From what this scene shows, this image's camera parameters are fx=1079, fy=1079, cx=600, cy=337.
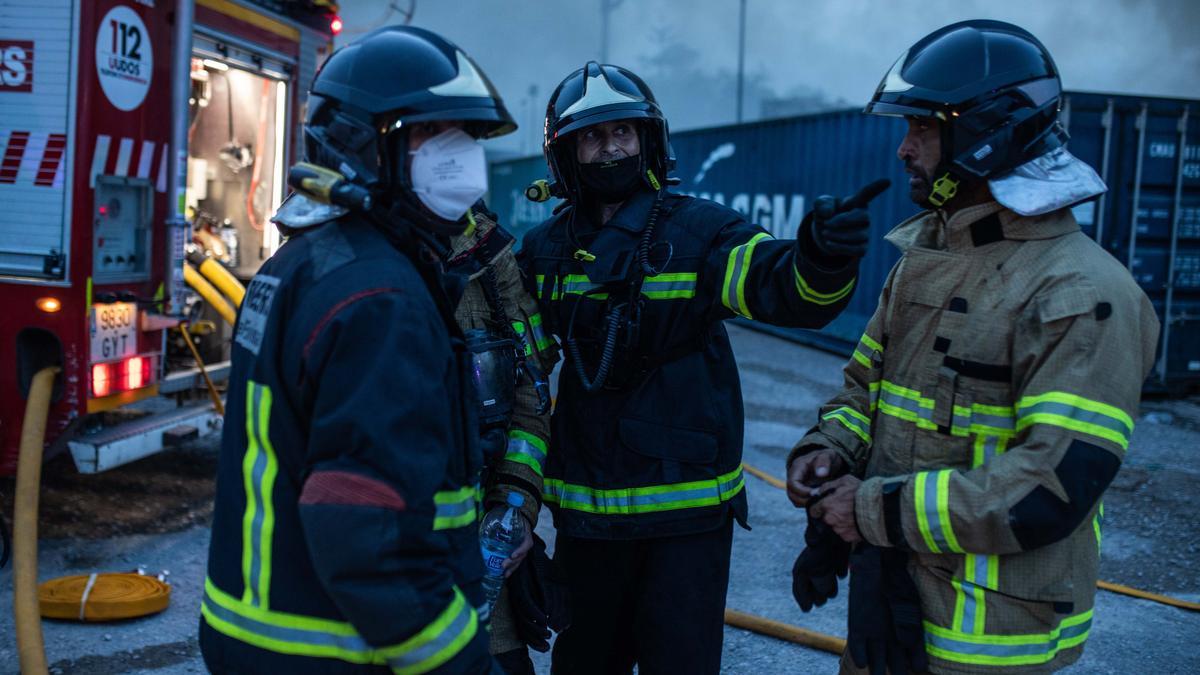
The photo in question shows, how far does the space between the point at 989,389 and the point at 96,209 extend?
4173mm

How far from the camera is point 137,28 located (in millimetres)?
5047

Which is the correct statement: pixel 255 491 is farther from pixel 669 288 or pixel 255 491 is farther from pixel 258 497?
pixel 669 288

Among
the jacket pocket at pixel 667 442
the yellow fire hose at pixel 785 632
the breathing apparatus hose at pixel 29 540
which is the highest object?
the jacket pocket at pixel 667 442

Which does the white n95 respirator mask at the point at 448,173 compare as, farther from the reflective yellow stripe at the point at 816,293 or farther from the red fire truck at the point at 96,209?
the red fire truck at the point at 96,209

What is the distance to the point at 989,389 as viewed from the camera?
6.97 feet

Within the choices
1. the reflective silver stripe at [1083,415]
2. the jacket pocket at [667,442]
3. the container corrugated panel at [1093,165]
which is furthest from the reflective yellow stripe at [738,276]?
the container corrugated panel at [1093,165]

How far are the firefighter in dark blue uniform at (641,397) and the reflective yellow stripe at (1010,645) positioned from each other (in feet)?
2.68

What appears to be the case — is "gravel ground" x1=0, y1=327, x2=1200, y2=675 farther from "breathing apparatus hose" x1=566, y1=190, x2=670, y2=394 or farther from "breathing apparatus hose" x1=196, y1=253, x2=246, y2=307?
"breathing apparatus hose" x1=566, y1=190, x2=670, y2=394

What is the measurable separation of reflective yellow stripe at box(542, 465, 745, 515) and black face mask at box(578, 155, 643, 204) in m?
0.83

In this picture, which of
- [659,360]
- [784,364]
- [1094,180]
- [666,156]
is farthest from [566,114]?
[784,364]

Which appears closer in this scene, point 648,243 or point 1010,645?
point 1010,645

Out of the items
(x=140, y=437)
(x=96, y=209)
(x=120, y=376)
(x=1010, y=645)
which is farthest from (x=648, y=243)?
(x=140, y=437)

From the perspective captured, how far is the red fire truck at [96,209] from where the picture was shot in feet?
15.6

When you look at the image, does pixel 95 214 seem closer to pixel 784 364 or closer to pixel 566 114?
pixel 566 114
